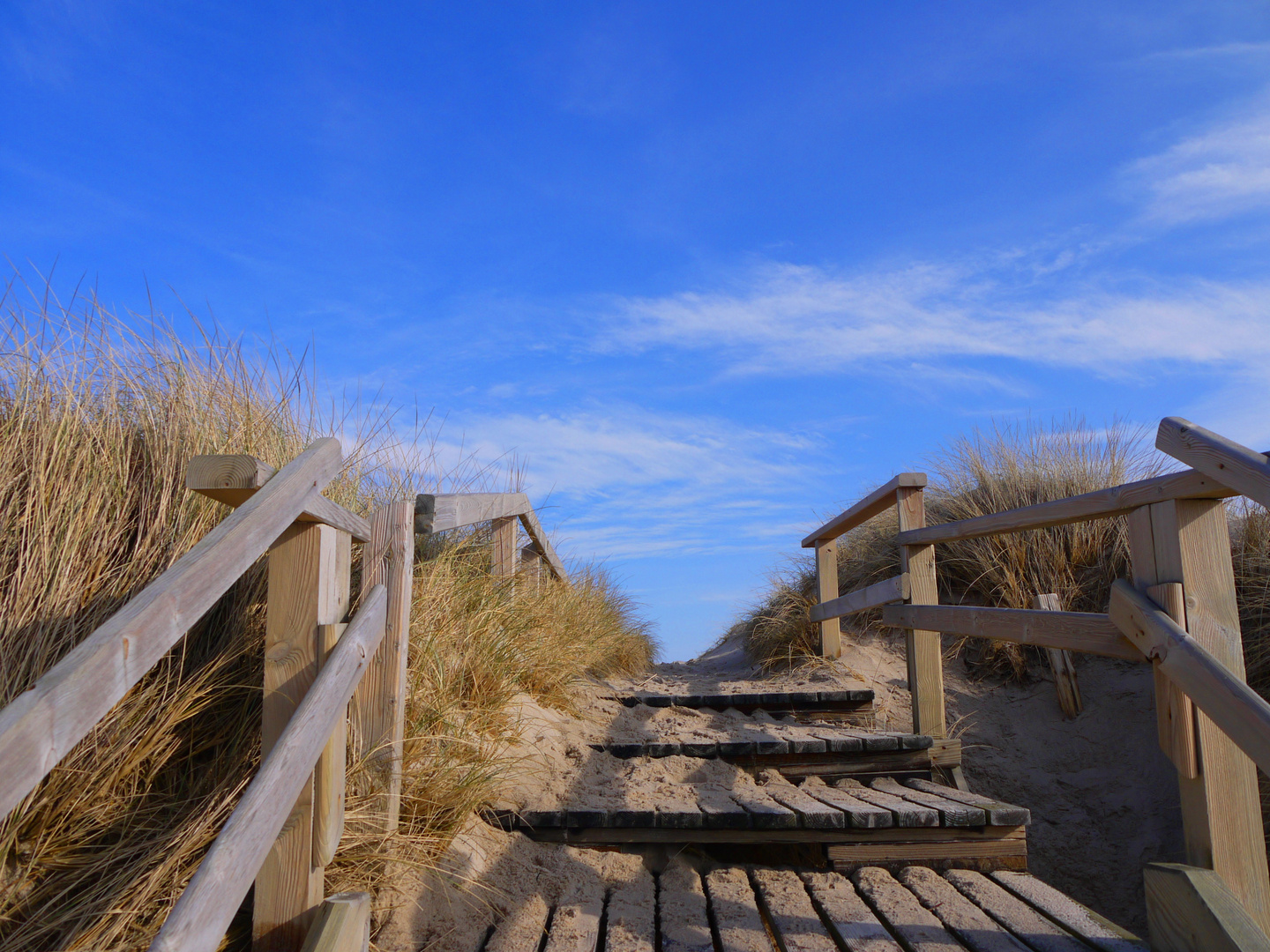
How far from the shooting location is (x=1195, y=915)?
2160mm

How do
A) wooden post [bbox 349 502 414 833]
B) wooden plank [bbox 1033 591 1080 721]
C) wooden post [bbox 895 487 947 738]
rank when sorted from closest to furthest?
wooden post [bbox 349 502 414 833] < wooden post [bbox 895 487 947 738] < wooden plank [bbox 1033 591 1080 721]

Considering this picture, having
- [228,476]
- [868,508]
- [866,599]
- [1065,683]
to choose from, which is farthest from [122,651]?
[1065,683]

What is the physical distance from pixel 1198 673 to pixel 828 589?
13.6ft

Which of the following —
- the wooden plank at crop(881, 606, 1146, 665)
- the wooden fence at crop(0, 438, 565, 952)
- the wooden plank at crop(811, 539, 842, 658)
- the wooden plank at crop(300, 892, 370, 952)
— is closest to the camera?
the wooden fence at crop(0, 438, 565, 952)

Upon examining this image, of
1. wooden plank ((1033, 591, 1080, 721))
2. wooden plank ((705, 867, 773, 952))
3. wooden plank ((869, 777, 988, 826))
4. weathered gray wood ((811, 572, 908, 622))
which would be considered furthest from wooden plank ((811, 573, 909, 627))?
wooden plank ((705, 867, 773, 952))

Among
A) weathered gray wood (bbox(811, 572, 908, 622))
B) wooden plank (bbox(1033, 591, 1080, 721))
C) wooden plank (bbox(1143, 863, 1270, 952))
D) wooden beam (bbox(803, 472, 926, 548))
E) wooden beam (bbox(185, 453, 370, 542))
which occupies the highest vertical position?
wooden beam (bbox(803, 472, 926, 548))

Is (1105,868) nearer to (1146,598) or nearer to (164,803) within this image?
(1146,598)

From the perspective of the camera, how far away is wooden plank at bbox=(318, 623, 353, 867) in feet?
6.98

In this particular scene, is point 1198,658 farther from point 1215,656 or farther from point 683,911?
point 683,911

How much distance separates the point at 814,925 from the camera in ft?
8.31

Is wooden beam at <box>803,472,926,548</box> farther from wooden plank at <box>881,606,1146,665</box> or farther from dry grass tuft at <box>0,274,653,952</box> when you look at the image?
dry grass tuft at <box>0,274,653,952</box>

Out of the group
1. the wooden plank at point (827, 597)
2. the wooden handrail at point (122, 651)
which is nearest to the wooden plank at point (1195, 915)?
the wooden handrail at point (122, 651)

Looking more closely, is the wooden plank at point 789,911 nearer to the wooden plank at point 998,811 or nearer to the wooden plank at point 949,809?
the wooden plank at point 949,809

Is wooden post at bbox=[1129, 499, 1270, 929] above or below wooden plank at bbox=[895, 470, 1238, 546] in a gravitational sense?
below
